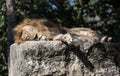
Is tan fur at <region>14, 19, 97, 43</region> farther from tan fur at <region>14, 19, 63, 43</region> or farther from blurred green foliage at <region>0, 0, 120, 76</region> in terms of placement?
blurred green foliage at <region>0, 0, 120, 76</region>

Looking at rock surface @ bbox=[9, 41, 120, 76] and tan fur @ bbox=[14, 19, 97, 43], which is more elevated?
tan fur @ bbox=[14, 19, 97, 43]

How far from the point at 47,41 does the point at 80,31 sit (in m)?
0.64

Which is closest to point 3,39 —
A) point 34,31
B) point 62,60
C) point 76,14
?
point 76,14

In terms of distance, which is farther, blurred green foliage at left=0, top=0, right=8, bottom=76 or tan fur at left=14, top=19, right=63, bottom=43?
blurred green foliage at left=0, top=0, right=8, bottom=76

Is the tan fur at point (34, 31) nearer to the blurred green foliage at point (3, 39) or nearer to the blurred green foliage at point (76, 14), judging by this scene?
the blurred green foliage at point (76, 14)

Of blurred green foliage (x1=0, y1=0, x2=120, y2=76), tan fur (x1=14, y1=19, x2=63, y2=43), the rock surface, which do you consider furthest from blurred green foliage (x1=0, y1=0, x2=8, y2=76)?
the rock surface

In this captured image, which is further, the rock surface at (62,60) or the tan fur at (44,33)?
the tan fur at (44,33)

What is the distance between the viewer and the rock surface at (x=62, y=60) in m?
4.02

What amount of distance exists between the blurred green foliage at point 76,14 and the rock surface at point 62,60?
20.3ft

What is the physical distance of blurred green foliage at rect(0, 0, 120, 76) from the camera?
10469 mm

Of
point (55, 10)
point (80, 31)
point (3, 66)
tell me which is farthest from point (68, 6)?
point (80, 31)

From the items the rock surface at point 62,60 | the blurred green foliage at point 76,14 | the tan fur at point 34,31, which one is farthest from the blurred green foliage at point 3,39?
the rock surface at point 62,60

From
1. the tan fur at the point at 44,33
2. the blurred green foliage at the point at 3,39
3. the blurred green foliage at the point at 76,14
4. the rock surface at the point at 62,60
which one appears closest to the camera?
the rock surface at the point at 62,60

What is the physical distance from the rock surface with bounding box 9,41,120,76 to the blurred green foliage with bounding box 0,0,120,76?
6.18 meters
